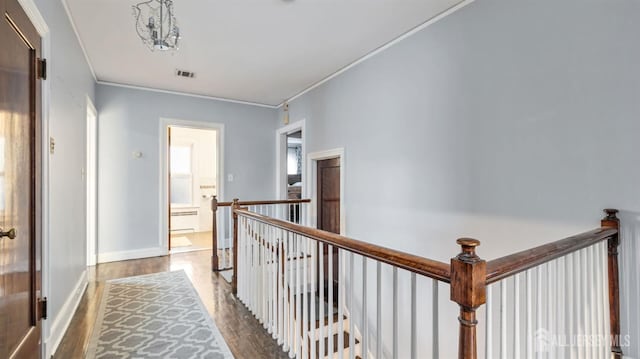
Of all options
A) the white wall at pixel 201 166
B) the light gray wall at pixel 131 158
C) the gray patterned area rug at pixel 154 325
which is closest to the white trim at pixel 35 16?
the gray patterned area rug at pixel 154 325

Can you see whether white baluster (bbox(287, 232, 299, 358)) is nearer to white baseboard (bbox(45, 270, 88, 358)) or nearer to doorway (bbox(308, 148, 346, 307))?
white baseboard (bbox(45, 270, 88, 358))

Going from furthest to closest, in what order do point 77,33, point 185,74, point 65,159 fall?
point 185,74, point 77,33, point 65,159

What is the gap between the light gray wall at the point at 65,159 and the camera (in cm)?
209

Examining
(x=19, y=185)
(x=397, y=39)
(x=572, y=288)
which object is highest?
(x=397, y=39)

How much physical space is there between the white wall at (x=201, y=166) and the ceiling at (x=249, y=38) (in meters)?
2.73

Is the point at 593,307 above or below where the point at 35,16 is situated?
below

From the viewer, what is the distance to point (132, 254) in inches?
175

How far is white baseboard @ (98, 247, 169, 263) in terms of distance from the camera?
14.1 ft

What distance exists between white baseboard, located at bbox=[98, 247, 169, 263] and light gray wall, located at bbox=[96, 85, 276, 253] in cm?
5

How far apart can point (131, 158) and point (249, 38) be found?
2.75 m

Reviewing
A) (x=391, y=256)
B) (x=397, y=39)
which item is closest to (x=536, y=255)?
(x=391, y=256)

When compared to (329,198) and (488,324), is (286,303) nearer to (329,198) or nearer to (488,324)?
(488,324)

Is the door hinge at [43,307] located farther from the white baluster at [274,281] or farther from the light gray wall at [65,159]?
the white baluster at [274,281]

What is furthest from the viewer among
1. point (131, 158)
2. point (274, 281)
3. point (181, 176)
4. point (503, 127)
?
point (181, 176)
